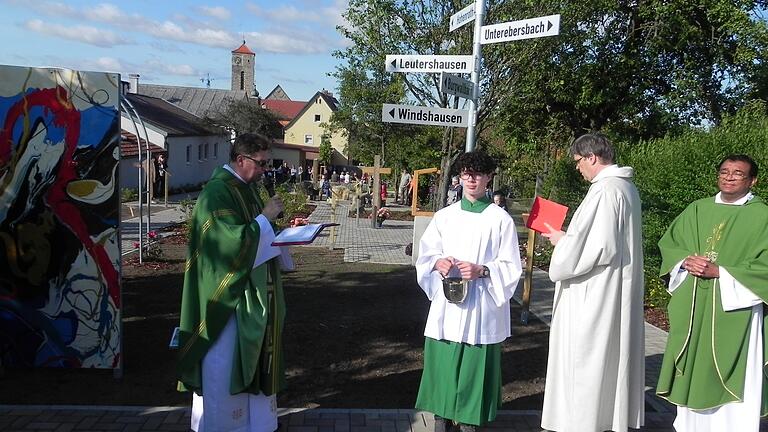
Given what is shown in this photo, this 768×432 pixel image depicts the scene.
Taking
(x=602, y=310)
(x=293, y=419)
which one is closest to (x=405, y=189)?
(x=293, y=419)

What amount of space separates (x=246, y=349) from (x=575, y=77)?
45.9ft

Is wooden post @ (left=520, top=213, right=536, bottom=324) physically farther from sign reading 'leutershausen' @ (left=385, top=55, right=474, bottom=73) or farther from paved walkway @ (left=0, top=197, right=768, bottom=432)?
paved walkway @ (left=0, top=197, right=768, bottom=432)

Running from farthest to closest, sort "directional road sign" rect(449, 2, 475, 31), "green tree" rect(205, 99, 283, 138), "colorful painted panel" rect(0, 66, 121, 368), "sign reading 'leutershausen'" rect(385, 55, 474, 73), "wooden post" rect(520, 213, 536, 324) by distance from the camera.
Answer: "green tree" rect(205, 99, 283, 138) < "wooden post" rect(520, 213, 536, 324) < "directional road sign" rect(449, 2, 475, 31) < "sign reading 'leutershausen'" rect(385, 55, 474, 73) < "colorful painted panel" rect(0, 66, 121, 368)

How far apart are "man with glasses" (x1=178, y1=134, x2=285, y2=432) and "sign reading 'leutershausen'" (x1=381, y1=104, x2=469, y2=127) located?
253 cm

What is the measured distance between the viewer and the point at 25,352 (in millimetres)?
4758

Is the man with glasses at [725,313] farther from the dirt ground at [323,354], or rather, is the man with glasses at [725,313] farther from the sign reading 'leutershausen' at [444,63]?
the sign reading 'leutershausen' at [444,63]

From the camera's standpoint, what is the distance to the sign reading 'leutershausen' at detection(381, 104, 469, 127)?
606 centimetres

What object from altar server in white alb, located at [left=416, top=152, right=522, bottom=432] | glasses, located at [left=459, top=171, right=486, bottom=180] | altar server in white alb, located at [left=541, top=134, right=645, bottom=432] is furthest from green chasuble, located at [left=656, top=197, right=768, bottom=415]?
glasses, located at [left=459, top=171, right=486, bottom=180]

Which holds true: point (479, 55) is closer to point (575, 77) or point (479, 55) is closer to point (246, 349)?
point (246, 349)

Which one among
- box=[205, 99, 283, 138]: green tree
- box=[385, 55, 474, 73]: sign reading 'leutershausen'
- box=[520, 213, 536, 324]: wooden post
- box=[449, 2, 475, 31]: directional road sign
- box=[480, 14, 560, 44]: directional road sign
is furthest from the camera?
box=[205, 99, 283, 138]: green tree

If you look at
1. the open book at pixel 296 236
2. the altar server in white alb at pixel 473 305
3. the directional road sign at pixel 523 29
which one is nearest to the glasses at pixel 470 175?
the altar server in white alb at pixel 473 305

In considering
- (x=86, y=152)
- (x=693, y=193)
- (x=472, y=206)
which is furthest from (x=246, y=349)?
(x=693, y=193)

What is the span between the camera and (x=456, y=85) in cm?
604

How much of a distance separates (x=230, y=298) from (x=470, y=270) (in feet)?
4.64
